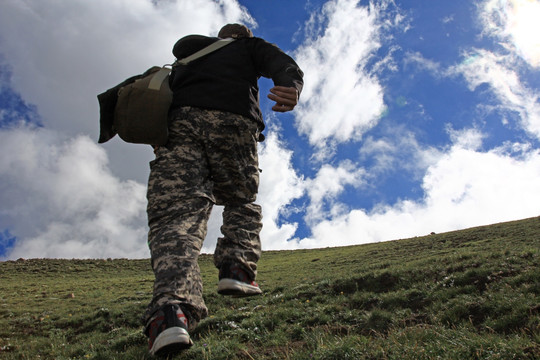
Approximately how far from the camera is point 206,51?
3.32 meters

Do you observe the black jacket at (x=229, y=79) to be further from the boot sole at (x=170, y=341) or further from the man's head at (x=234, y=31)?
the boot sole at (x=170, y=341)

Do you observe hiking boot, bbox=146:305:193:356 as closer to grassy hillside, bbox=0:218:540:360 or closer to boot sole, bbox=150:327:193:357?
boot sole, bbox=150:327:193:357

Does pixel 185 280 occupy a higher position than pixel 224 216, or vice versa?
Result: pixel 224 216

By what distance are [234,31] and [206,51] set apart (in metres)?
0.63

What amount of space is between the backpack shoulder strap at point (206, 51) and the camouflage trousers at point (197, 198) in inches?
21.5

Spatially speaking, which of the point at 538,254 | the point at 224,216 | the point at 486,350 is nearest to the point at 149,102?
the point at 224,216

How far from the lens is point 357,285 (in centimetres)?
965

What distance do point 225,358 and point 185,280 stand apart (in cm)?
158

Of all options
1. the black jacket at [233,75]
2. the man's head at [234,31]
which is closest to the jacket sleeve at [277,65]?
the black jacket at [233,75]

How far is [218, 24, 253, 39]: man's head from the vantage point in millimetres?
3783

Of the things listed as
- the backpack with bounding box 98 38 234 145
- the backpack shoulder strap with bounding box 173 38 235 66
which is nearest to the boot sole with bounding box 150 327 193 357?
the backpack with bounding box 98 38 234 145

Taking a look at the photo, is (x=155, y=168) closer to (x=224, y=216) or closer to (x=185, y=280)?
(x=224, y=216)

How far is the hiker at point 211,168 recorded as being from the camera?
2.45 metres

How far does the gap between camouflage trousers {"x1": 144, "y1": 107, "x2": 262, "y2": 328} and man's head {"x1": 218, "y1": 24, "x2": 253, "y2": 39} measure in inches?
45.5
